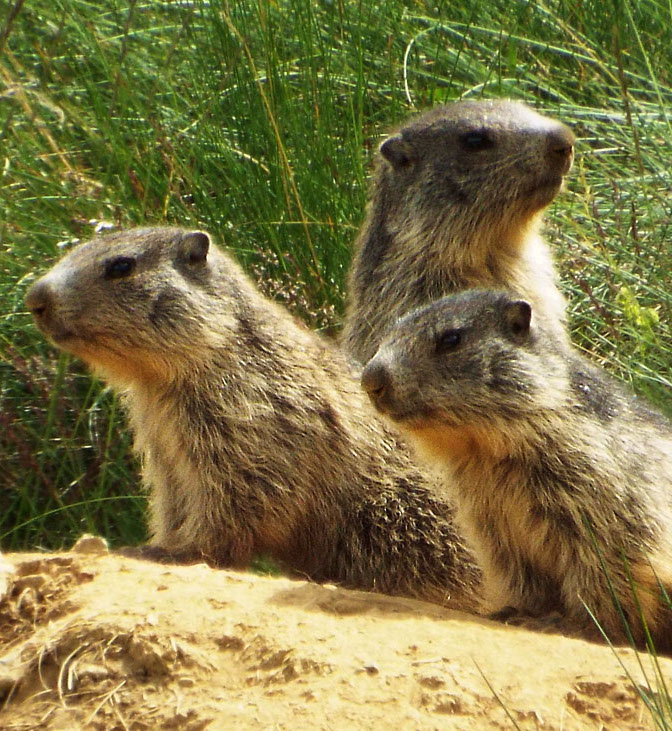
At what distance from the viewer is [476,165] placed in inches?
251

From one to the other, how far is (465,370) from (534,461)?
39 centimetres

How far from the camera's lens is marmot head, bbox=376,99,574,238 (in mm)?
6227

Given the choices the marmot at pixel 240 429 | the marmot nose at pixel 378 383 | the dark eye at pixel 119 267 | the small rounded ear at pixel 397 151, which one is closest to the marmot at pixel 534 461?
the marmot nose at pixel 378 383

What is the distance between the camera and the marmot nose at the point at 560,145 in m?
6.16

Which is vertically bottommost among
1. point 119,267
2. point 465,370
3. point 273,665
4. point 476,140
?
point 273,665

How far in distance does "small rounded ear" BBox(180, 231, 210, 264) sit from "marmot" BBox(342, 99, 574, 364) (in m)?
1.03

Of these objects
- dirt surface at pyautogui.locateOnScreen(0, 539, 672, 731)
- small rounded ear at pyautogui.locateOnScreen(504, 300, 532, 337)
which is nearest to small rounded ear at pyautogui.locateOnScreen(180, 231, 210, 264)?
small rounded ear at pyautogui.locateOnScreen(504, 300, 532, 337)

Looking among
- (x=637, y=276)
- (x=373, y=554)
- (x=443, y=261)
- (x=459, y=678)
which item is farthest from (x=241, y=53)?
(x=459, y=678)

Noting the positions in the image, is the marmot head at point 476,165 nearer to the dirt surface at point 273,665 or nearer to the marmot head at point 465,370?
the marmot head at point 465,370

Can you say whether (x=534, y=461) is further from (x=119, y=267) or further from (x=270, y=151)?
(x=270, y=151)

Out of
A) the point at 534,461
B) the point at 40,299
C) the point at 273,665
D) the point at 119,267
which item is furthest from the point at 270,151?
the point at 273,665

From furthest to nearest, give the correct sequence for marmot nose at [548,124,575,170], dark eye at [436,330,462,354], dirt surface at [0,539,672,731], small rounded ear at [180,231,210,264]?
marmot nose at [548,124,575,170] < small rounded ear at [180,231,210,264] < dark eye at [436,330,462,354] < dirt surface at [0,539,672,731]

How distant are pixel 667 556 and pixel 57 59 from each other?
17.8 ft

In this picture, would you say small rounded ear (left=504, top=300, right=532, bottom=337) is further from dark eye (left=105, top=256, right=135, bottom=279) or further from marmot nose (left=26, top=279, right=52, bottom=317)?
marmot nose (left=26, top=279, right=52, bottom=317)
